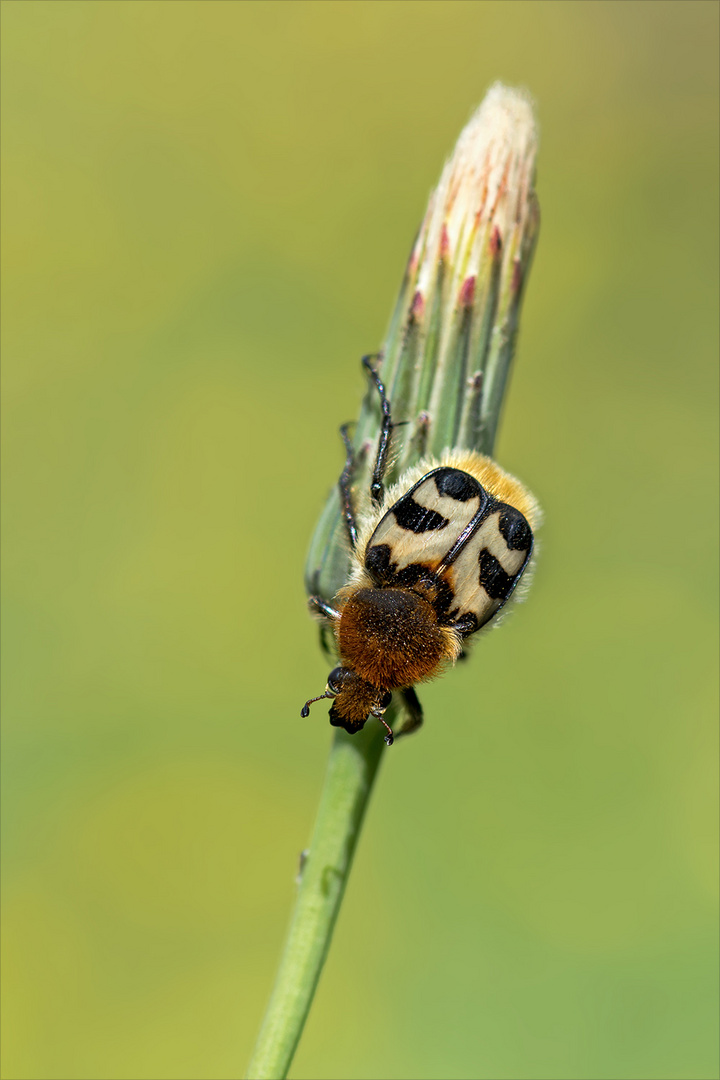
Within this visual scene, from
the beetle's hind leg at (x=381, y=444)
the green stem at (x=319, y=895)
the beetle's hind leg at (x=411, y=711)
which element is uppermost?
the beetle's hind leg at (x=381, y=444)

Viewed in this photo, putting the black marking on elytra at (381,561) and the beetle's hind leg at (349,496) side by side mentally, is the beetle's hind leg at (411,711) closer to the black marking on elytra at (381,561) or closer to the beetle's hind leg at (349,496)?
the black marking on elytra at (381,561)

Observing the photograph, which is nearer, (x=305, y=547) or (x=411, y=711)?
(x=411, y=711)

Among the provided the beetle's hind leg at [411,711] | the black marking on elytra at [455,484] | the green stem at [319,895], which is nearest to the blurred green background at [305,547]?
the beetle's hind leg at [411,711]

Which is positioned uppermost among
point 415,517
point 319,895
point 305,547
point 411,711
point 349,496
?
point 305,547

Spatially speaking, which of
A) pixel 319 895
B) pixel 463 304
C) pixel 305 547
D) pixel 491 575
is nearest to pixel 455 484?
pixel 491 575

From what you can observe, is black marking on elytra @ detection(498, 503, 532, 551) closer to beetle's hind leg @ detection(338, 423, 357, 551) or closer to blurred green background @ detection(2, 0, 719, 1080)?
beetle's hind leg @ detection(338, 423, 357, 551)

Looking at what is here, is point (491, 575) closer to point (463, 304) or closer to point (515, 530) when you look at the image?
point (515, 530)

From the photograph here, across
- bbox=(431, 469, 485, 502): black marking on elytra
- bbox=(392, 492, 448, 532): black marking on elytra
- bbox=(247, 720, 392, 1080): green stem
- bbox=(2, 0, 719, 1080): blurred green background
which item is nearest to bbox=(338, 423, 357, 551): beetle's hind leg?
bbox=(392, 492, 448, 532): black marking on elytra
